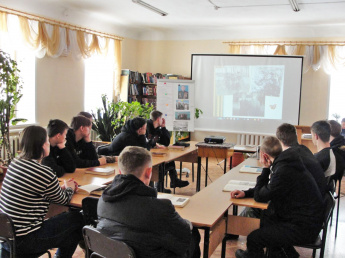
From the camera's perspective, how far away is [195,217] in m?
2.46

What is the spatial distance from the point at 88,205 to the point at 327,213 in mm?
1650

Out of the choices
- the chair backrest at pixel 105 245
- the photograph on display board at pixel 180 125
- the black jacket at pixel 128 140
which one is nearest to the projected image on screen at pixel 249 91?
the photograph on display board at pixel 180 125

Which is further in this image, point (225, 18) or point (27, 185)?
point (225, 18)

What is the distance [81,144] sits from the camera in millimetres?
4086

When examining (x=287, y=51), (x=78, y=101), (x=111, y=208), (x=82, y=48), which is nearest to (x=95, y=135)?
(x=78, y=101)

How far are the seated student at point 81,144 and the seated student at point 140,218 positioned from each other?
1865 mm

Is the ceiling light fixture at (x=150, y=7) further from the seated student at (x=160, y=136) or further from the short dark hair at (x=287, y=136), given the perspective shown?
the short dark hair at (x=287, y=136)

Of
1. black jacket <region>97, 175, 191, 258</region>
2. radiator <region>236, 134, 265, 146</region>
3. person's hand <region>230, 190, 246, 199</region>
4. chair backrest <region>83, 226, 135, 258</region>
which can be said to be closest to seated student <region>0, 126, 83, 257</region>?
chair backrest <region>83, 226, 135, 258</region>

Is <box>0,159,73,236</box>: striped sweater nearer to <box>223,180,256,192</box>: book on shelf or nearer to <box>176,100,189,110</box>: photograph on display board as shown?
<box>223,180,256,192</box>: book on shelf

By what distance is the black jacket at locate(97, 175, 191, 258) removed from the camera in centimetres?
193

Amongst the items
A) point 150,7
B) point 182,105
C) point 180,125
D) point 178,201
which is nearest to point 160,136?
point 180,125

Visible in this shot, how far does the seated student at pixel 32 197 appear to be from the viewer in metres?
2.34

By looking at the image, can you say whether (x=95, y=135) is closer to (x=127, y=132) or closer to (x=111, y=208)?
(x=127, y=132)

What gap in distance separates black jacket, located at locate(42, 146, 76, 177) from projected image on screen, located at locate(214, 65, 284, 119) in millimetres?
5522
